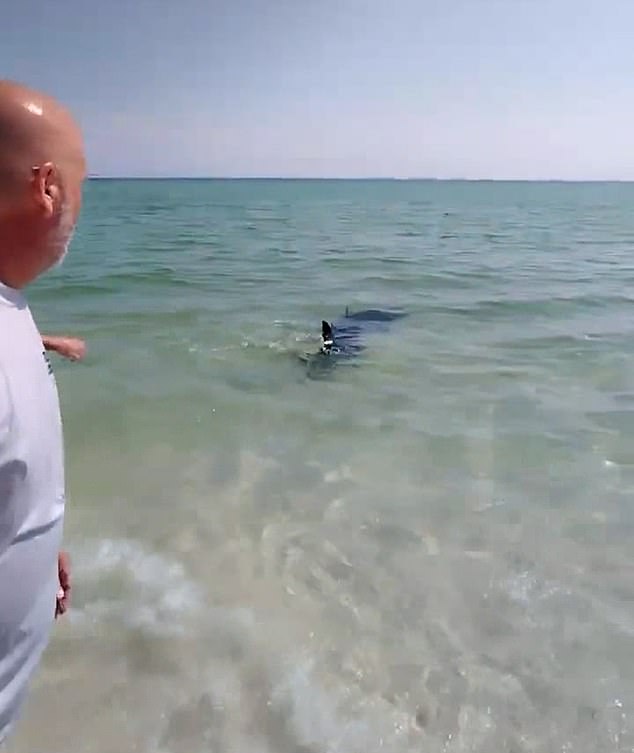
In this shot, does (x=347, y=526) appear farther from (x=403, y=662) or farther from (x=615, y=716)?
(x=615, y=716)

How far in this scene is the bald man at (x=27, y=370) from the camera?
150 cm

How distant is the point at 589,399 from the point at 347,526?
13.1ft

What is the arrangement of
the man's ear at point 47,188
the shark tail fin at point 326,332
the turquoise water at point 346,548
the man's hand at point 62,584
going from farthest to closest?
the shark tail fin at point 326,332 → the turquoise water at point 346,548 → the man's hand at point 62,584 → the man's ear at point 47,188

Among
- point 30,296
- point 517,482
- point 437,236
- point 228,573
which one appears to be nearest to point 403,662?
point 228,573

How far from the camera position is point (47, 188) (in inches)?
61.2

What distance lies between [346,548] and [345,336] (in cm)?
668

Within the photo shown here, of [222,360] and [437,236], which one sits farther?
[437,236]

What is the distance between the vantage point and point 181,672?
351cm

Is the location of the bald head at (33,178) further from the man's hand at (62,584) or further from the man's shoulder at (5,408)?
the man's hand at (62,584)

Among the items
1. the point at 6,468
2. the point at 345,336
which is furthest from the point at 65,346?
the point at 345,336

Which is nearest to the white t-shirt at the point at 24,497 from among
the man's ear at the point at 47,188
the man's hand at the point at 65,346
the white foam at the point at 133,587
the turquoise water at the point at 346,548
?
the man's ear at the point at 47,188

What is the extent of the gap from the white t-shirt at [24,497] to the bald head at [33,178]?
0.30 feet

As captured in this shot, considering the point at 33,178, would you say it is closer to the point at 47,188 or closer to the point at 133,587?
the point at 47,188

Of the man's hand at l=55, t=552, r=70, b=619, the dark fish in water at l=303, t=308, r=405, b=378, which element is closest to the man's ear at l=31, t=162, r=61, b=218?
the man's hand at l=55, t=552, r=70, b=619
